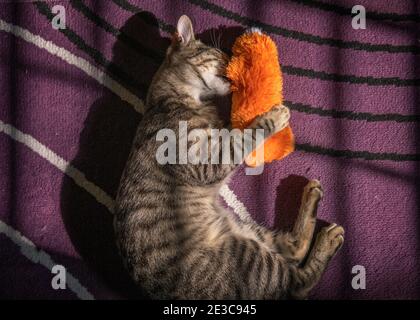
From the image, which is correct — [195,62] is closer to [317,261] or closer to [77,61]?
[77,61]

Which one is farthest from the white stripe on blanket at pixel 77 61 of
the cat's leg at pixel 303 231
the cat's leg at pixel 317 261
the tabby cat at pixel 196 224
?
the cat's leg at pixel 317 261

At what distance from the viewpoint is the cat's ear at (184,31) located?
57.5 inches

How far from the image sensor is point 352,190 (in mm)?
1604

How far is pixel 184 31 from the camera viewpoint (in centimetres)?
148

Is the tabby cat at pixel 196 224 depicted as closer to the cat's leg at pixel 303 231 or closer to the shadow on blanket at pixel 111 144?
the cat's leg at pixel 303 231

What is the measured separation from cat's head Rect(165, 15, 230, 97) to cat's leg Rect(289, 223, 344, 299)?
60cm

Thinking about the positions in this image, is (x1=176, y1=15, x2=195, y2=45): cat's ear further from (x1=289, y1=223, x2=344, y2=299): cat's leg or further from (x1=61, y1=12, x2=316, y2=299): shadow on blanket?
(x1=289, y1=223, x2=344, y2=299): cat's leg

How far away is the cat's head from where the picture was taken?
1471mm

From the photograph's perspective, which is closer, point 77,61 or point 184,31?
point 184,31

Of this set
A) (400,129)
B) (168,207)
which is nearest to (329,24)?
(400,129)

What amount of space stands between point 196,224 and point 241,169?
303 millimetres

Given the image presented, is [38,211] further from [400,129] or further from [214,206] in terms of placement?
[400,129]

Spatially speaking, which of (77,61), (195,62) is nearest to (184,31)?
(195,62)

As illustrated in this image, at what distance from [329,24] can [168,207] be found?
2.89 feet
